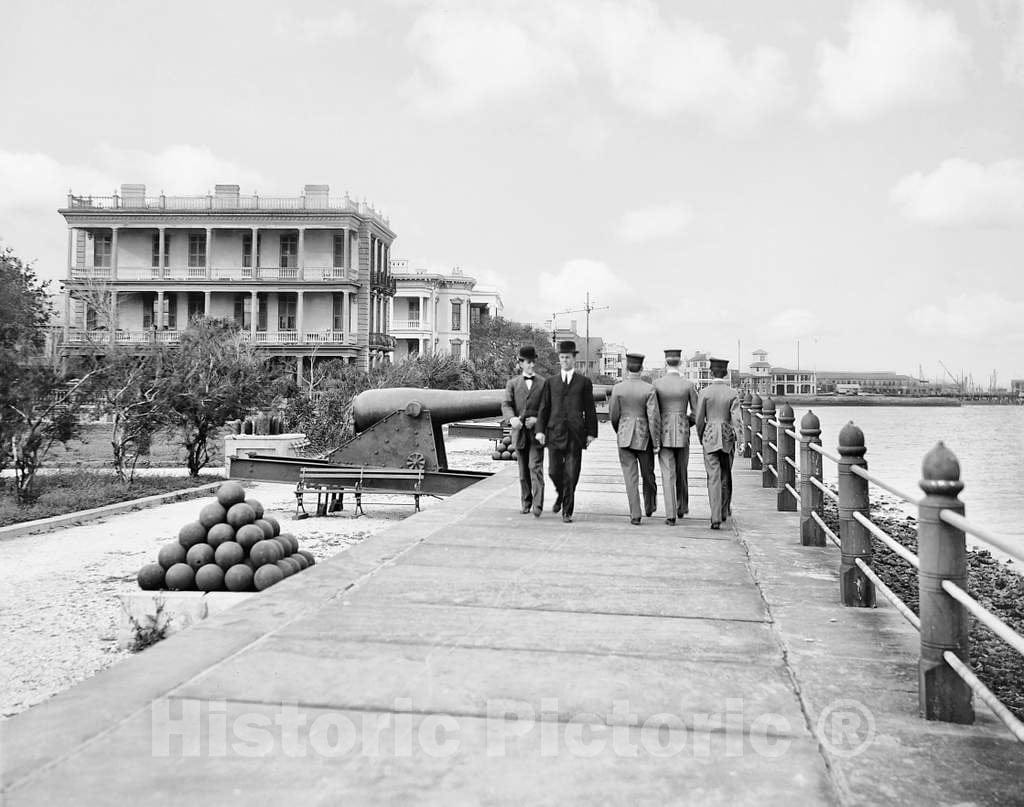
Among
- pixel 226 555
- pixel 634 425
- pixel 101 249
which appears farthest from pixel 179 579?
pixel 101 249

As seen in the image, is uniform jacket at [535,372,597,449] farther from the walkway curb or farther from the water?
the walkway curb

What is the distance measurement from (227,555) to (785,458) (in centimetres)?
610

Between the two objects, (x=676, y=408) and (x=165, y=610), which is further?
(x=676, y=408)

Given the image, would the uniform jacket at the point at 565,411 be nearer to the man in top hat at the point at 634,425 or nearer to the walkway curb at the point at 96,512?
the man in top hat at the point at 634,425

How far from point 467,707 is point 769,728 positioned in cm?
119

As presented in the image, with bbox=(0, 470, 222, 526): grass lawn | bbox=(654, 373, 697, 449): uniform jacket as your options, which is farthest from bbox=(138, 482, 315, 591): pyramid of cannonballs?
bbox=(0, 470, 222, 526): grass lawn

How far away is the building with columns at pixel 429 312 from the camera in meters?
70.5

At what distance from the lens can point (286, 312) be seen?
51188mm

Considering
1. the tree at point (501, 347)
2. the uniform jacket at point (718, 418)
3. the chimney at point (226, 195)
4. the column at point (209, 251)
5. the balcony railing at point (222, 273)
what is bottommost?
the uniform jacket at point (718, 418)

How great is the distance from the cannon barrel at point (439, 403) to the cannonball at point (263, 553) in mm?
7211

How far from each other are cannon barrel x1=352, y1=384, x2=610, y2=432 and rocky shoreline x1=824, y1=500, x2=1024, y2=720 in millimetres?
5919

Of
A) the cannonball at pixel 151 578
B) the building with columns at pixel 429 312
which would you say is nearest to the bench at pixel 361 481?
the cannonball at pixel 151 578

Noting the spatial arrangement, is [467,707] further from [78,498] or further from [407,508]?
[78,498]

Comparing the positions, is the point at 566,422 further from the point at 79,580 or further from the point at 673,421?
the point at 79,580
